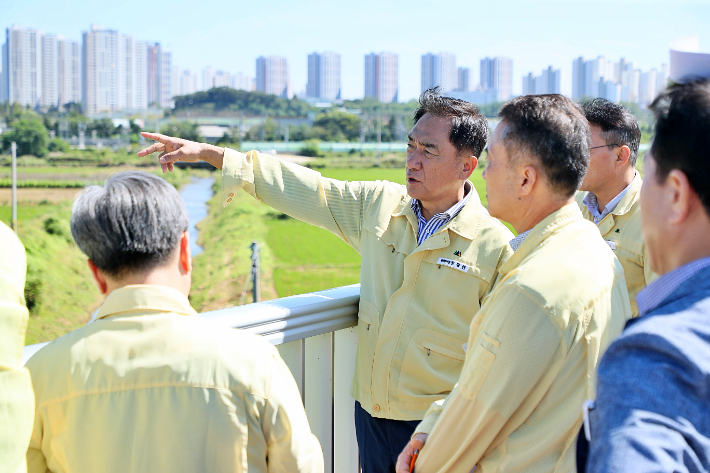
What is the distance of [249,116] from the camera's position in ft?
241

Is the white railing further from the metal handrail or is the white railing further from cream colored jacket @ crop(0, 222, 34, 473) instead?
cream colored jacket @ crop(0, 222, 34, 473)

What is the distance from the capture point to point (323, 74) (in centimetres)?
10525

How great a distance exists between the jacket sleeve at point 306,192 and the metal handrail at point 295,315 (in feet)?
0.82

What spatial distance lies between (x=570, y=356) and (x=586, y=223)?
1.14 feet

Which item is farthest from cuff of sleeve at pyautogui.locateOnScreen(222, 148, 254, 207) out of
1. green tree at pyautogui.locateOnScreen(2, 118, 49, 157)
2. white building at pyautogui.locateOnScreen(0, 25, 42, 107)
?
white building at pyautogui.locateOnScreen(0, 25, 42, 107)

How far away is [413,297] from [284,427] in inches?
35.3

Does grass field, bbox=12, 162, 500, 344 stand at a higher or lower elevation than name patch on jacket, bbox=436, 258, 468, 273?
lower

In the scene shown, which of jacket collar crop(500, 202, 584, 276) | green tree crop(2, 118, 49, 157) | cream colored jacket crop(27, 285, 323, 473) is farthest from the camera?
green tree crop(2, 118, 49, 157)

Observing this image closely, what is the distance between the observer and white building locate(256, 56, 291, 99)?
101625mm

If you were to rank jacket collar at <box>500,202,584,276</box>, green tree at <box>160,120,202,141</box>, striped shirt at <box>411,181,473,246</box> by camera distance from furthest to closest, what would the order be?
green tree at <box>160,120,202,141</box>
striped shirt at <box>411,181,473,246</box>
jacket collar at <box>500,202,584,276</box>

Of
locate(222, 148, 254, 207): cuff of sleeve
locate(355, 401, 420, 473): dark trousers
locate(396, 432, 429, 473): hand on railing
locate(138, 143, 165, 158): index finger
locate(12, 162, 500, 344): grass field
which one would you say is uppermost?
locate(138, 143, 165, 158): index finger

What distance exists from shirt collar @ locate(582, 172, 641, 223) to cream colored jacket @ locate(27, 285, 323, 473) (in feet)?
6.52

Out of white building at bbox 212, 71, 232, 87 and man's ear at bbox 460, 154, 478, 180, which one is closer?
man's ear at bbox 460, 154, 478, 180

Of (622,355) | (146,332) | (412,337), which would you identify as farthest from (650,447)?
(412,337)
